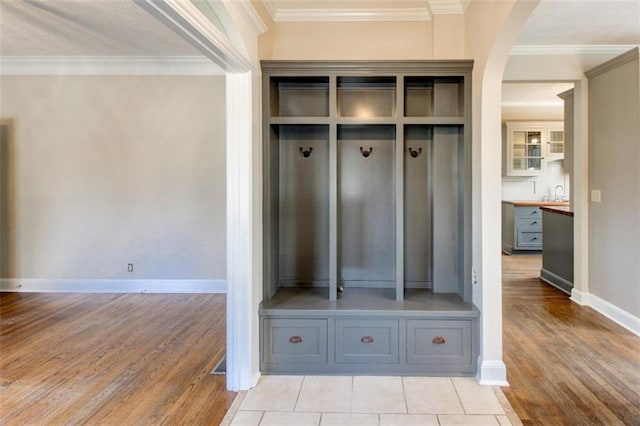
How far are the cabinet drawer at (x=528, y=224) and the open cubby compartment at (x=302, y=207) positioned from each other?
5.21 metres

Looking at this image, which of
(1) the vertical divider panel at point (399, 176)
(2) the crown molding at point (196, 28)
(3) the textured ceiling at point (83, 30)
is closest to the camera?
(2) the crown molding at point (196, 28)

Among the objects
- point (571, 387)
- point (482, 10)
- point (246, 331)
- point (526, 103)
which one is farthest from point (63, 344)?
point (526, 103)

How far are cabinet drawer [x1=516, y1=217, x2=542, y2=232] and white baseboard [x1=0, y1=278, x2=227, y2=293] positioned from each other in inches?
211

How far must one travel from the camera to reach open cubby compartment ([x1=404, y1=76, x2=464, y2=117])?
2852mm

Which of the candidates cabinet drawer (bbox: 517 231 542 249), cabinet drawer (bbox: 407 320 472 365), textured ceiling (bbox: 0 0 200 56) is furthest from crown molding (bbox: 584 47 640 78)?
textured ceiling (bbox: 0 0 200 56)

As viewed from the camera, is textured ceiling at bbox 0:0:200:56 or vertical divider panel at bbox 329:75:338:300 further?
textured ceiling at bbox 0:0:200:56

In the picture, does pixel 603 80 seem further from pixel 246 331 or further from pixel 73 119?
pixel 73 119

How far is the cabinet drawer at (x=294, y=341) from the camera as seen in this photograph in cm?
257

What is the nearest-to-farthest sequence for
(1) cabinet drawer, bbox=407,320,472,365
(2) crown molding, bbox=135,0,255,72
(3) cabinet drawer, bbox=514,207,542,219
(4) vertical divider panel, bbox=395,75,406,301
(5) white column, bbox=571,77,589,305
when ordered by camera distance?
1. (2) crown molding, bbox=135,0,255,72
2. (1) cabinet drawer, bbox=407,320,472,365
3. (4) vertical divider panel, bbox=395,75,406,301
4. (5) white column, bbox=571,77,589,305
5. (3) cabinet drawer, bbox=514,207,542,219

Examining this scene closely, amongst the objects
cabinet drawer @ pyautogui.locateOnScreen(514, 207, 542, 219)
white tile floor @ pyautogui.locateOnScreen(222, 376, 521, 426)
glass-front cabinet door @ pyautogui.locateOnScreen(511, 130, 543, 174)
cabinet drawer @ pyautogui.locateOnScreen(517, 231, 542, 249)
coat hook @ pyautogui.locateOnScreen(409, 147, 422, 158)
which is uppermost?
glass-front cabinet door @ pyautogui.locateOnScreen(511, 130, 543, 174)

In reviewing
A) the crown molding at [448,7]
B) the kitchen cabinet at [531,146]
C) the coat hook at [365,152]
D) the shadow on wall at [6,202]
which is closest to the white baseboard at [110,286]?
the shadow on wall at [6,202]

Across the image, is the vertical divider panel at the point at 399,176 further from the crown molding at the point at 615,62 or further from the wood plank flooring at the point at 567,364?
the crown molding at the point at 615,62

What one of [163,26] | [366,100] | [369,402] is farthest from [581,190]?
[163,26]

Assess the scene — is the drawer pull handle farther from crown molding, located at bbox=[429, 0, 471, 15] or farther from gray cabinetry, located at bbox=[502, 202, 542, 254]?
gray cabinetry, located at bbox=[502, 202, 542, 254]
